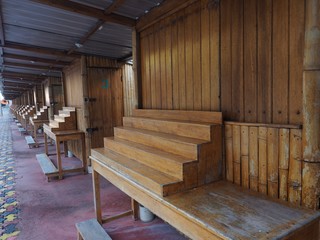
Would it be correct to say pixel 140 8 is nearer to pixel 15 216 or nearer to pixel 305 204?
pixel 305 204

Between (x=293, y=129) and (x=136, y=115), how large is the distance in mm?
2384

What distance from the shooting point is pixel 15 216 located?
3.51m

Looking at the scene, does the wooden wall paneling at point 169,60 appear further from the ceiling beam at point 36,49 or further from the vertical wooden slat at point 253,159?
the ceiling beam at point 36,49

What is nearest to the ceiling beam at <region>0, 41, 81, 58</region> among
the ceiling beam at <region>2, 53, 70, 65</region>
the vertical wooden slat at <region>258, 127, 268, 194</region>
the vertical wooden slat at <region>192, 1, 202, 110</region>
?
the ceiling beam at <region>2, 53, 70, 65</region>

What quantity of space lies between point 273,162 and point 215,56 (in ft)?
3.80

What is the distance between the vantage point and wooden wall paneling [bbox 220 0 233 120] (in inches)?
88.0

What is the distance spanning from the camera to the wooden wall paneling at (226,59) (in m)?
2.24

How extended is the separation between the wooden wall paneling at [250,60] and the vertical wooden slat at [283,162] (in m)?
0.34

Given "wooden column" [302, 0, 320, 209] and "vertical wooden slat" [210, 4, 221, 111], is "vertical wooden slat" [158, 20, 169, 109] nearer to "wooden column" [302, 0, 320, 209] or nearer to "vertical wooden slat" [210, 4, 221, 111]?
"vertical wooden slat" [210, 4, 221, 111]

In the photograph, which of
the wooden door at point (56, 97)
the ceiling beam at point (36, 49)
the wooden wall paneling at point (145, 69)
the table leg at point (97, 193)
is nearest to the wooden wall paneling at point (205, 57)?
the wooden wall paneling at point (145, 69)

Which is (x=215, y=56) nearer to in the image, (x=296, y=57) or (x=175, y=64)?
(x=175, y=64)

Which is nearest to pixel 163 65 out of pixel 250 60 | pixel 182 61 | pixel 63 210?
pixel 182 61

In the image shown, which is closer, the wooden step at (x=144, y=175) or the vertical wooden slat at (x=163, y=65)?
the wooden step at (x=144, y=175)

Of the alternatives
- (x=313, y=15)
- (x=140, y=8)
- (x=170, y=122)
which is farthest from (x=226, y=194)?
(x=140, y=8)
